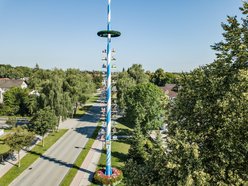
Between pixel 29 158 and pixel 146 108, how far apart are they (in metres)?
18.7

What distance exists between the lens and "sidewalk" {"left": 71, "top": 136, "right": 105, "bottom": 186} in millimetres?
26853

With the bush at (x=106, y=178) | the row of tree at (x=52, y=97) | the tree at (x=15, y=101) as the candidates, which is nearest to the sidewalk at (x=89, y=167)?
the bush at (x=106, y=178)

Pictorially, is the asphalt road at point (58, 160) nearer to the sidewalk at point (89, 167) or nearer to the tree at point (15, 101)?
the sidewalk at point (89, 167)

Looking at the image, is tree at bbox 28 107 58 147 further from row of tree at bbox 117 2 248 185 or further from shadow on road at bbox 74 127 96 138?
row of tree at bbox 117 2 248 185

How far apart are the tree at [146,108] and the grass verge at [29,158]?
1312cm

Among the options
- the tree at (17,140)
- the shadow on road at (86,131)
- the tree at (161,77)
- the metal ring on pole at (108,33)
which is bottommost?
the shadow on road at (86,131)

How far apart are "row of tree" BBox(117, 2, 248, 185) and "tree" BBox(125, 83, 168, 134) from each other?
29171 millimetres

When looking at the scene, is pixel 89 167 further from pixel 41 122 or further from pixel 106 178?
pixel 41 122

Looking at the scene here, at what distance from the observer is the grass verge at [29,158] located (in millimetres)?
26608

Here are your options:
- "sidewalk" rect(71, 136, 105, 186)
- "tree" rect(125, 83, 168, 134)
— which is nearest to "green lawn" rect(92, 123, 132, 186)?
"sidewalk" rect(71, 136, 105, 186)

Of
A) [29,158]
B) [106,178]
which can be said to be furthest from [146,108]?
[29,158]

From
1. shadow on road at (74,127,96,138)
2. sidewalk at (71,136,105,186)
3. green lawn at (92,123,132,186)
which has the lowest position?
sidewalk at (71,136,105,186)

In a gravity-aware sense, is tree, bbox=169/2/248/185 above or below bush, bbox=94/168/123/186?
above

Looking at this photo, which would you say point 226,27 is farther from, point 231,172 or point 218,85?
point 231,172
